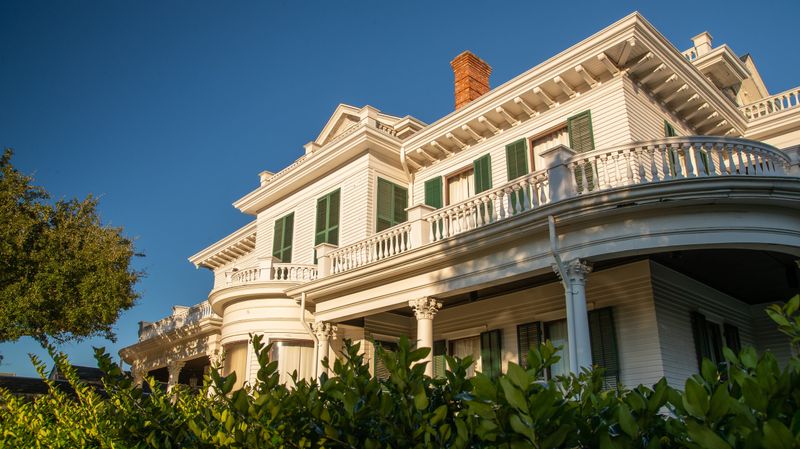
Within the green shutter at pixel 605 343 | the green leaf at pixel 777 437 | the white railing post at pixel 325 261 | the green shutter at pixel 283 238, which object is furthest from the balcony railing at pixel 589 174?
the green leaf at pixel 777 437

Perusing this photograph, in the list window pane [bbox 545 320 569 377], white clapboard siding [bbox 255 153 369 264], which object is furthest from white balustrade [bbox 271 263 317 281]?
window pane [bbox 545 320 569 377]

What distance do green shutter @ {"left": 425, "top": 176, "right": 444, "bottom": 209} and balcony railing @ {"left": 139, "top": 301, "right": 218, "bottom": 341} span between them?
1008cm

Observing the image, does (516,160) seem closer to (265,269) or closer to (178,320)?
(265,269)

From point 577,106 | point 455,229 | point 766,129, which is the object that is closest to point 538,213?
point 455,229

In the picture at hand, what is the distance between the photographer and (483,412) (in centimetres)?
211

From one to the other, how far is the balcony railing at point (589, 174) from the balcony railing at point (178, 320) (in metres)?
10.9

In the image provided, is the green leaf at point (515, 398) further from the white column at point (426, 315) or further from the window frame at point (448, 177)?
the window frame at point (448, 177)

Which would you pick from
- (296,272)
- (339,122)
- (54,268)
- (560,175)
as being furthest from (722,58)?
(54,268)

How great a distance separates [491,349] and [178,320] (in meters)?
16.4

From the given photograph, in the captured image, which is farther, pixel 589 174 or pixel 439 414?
pixel 589 174

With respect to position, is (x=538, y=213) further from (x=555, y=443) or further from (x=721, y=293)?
(x=555, y=443)

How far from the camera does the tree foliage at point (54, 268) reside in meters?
17.3

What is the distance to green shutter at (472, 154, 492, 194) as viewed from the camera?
16.7 metres

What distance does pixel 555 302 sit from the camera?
45.7ft
